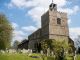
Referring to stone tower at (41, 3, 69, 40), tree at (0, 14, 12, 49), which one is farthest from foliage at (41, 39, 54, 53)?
tree at (0, 14, 12, 49)

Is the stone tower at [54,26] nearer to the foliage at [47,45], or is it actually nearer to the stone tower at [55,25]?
the stone tower at [55,25]

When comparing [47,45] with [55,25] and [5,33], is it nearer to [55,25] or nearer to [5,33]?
[5,33]

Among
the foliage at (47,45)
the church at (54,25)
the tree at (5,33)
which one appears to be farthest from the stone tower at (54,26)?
the tree at (5,33)

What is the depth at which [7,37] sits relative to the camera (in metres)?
62.3

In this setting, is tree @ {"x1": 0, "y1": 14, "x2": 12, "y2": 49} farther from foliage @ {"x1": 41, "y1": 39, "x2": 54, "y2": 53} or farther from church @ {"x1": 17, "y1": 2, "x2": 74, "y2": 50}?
church @ {"x1": 17, "y1": 2, "x2": 74, "y2": 50}

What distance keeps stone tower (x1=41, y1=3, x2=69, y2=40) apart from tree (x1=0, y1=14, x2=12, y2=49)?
16.4m

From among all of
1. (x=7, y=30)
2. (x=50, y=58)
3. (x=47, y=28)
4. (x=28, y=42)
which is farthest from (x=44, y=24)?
(x=50, y=58)

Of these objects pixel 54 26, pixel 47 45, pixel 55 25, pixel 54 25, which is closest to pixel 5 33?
pixel 47 45

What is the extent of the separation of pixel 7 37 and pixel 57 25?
2206 centimetres

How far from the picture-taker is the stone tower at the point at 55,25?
76.6m

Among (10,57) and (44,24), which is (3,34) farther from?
(44,24)

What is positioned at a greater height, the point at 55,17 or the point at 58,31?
the point at 55,17

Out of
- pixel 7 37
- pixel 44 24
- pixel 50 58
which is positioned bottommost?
pixel 50 58

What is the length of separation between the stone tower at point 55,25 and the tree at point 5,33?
53.8 ft
